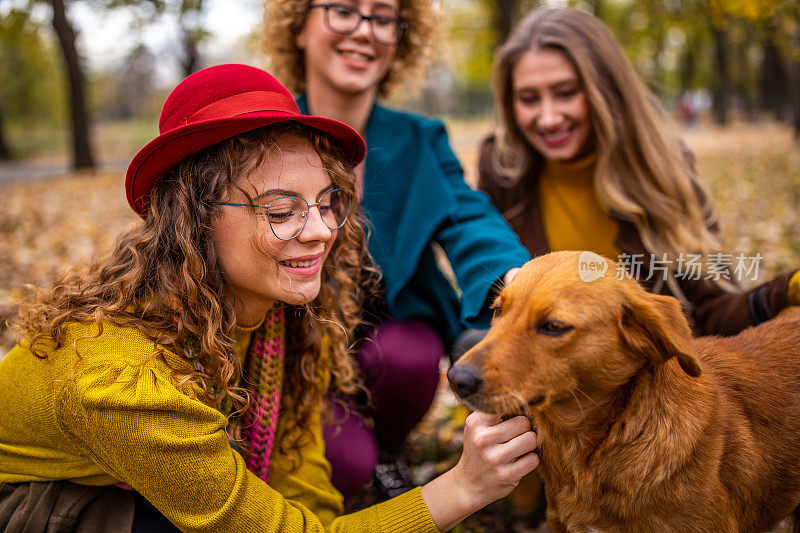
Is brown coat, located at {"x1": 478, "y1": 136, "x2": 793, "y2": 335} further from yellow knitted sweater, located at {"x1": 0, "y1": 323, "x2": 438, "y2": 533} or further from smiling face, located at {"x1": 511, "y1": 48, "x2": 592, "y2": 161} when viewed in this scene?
yellow knitted sweater, located at {"x1": 0, "y1": 323, "x2": 438, "y2": 533}

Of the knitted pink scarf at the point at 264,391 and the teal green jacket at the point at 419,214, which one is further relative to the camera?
the teal green jacket at the point at 419,214

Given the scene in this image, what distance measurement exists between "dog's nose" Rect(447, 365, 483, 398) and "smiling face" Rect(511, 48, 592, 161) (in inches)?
83.3

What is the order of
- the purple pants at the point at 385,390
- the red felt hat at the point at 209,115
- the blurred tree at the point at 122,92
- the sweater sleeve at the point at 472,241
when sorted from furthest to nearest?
the blurred tree at the point at 122,92
the purple pants at the point at 385,390
the sweater sleeve at the point at 472,241
the red felt hat at the point at 209,115

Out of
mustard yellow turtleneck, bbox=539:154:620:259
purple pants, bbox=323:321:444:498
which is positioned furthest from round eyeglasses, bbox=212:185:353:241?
mustard yellow turtleneck, bbox=539:154:620:259

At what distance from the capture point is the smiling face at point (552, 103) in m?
3.45

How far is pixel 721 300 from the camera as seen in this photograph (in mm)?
3002

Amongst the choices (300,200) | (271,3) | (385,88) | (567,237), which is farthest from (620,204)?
(271,3)

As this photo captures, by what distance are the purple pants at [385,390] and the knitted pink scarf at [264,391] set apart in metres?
0.64

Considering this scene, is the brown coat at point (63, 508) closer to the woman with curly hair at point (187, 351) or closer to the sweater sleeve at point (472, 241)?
the woman with curly hair at point (187, 351)

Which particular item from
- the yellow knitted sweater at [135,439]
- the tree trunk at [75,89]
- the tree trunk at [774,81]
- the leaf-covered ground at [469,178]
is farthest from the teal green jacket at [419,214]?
the tree trunk at [774,81]

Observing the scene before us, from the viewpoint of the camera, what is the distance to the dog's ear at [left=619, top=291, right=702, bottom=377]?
5.72 ft

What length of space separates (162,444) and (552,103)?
9.04 feet

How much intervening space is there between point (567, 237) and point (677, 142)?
93cm

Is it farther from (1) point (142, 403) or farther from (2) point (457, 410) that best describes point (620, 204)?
(1) point (142, 403)
